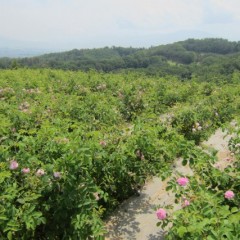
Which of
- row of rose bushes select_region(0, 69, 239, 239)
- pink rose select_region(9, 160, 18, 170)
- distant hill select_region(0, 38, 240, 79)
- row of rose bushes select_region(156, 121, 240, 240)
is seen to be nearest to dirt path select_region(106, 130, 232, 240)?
row of rose bushes select_region(0, 69, 239, 239)

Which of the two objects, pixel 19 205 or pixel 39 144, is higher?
pixel 39 144

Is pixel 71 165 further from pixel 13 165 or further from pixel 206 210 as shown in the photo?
pixel 206 210

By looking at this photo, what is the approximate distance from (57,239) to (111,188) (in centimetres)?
111

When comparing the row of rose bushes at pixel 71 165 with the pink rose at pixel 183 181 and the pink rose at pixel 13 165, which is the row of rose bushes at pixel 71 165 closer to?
the pink rose at pixel 13 165

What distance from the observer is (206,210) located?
291 centimetres

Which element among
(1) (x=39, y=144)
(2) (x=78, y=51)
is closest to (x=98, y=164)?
(1) (x=39, y=144)

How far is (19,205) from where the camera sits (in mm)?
3611

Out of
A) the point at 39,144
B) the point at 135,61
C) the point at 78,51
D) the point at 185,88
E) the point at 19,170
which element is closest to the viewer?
the point at 19,170

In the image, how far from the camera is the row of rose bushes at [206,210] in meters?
2.59

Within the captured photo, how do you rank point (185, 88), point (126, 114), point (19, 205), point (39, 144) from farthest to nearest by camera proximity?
point (185, 88) < point (126, 114) < point (39, 144) < point (19, 205)

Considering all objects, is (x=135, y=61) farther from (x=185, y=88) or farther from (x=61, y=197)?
(x=61, y=197)

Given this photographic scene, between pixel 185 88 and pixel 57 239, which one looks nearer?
pixel 57 239

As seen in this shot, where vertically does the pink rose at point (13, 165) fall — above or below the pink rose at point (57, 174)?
above

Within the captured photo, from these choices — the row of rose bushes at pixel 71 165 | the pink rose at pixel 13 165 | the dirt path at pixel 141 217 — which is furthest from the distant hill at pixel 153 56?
the pink rose at pixel 13 165
